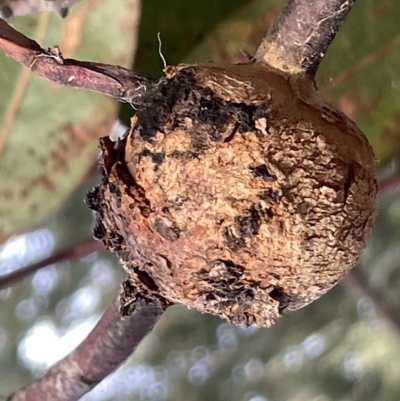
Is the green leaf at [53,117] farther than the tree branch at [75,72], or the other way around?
the green leaf at [53,117]

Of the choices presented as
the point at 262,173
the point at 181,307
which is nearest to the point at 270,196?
the point at 262,173

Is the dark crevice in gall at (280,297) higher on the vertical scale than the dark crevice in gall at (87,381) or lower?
lower

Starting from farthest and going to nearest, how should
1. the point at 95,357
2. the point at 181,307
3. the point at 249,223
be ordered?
the point at 181,307 < the point at 95,357 < the point at 249,223

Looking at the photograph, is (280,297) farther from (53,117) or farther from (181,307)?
(181,307)

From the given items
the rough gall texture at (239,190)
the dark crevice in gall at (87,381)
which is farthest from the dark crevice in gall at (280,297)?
the dark crevice in gall at (87,381)

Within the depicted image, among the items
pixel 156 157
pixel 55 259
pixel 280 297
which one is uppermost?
pixel 55 259

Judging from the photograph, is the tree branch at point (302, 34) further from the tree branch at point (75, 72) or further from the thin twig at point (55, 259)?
the thin twig at point (55, 259)

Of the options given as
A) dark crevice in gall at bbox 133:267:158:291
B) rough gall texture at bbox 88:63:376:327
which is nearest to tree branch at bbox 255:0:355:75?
rough gall texture at bbox 88:63:376:327
